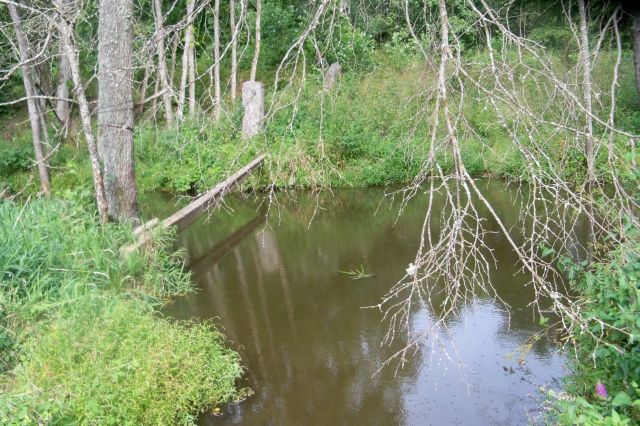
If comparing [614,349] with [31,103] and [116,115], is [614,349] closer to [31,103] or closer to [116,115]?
[116,115]

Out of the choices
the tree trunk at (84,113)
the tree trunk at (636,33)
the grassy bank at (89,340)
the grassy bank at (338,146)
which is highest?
the tree trunk at (636,33)

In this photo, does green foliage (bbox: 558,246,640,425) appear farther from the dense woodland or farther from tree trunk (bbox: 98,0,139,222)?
tree trunk (bbox: 98,0,139,222)

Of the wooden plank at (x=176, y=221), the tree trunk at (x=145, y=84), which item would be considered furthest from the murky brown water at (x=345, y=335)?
the tree trunk at (x=145, y=84)

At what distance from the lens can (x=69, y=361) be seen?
14.2 ft

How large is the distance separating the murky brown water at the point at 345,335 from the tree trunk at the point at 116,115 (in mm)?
1251

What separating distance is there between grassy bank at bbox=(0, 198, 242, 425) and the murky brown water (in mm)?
371

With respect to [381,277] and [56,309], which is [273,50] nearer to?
[381,277]

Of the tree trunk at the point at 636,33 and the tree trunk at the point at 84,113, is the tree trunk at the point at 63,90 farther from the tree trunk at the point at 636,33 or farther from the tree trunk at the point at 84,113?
the tree trunk at the point at 636,33

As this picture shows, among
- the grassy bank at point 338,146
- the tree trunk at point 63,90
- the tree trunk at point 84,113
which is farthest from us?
the tree trunk at point 63,90

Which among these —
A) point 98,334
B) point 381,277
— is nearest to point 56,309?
point 98,334

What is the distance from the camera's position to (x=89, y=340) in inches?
182

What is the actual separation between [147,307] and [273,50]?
489 inches

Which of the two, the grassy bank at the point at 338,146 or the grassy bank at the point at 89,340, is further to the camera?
the grassy bank at the point at 338,146

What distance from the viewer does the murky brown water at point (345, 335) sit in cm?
462
